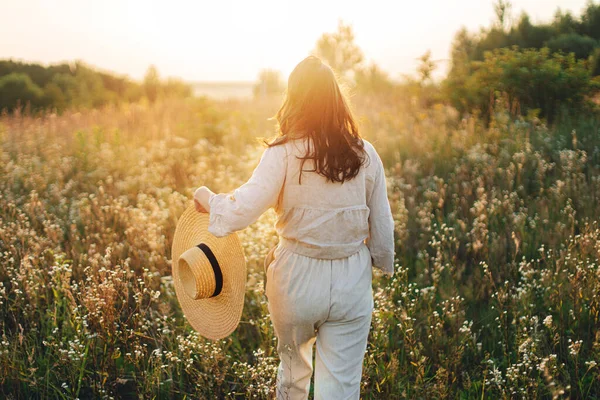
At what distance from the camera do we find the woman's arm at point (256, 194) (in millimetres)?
2352

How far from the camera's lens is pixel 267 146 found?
2.42 metres

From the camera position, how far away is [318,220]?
2480mm

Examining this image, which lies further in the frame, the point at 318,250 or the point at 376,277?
the point at 376,277

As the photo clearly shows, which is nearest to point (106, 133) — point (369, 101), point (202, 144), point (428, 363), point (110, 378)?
point (202, 144)

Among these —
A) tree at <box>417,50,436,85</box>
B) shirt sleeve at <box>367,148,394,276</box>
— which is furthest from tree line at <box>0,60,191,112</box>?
shirt sleeve at <box>367,148,394,276</box>

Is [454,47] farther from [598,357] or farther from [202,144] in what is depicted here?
[598,357]

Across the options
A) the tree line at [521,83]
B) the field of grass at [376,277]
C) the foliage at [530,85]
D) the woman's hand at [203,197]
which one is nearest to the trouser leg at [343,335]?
the field of grass at [376,277]

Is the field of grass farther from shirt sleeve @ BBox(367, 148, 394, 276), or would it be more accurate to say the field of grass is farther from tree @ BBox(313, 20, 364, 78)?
tree @ BBox(313, 20, 364, 78)

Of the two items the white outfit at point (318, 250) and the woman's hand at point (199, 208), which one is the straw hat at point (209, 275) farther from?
the white outfit at point (318, 250)

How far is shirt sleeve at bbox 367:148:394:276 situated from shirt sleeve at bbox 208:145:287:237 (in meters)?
0.52

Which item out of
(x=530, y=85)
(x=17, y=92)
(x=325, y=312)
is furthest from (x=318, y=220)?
(x=17, y=92)

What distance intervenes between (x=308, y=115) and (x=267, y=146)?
241 mm

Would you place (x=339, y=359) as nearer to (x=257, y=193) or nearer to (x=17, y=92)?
(x=257, y=193)

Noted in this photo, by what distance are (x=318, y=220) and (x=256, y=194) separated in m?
0.34
